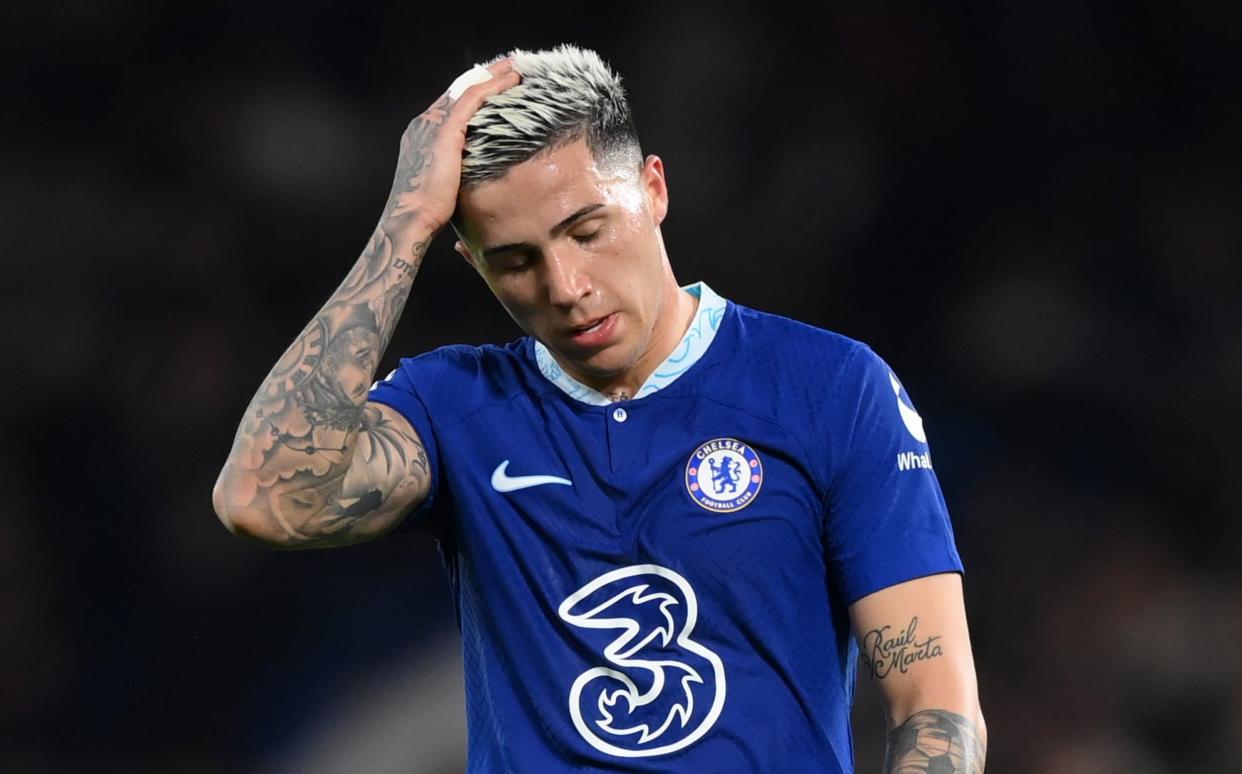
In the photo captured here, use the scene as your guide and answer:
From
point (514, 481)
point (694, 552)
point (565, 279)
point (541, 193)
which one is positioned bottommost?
point (694, 552)

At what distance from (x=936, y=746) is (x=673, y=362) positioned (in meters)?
0.60

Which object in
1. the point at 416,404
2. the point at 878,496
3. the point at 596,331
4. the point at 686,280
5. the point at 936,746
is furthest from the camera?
the point at 686,280

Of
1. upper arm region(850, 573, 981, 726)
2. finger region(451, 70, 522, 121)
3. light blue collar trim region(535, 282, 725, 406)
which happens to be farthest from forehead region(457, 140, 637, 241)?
upper arm region(850, 573, 981, 726)

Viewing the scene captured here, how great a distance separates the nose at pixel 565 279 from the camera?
5.93 ft

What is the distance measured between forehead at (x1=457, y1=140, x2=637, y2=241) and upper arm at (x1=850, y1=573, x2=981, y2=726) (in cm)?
61

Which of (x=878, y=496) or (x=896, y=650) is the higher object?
(x=878, y=496)

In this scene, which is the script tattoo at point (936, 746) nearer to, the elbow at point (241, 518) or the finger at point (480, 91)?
the elbow at point (241, 518)

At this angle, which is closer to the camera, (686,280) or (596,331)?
(596,331)

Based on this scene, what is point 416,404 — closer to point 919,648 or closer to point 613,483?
point 613,483

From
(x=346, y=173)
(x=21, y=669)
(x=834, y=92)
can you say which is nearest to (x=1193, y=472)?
(x=834, y=92)

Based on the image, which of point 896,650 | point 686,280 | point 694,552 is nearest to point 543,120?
point 694,552

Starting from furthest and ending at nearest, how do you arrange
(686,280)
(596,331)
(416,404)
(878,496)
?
(686,280)
(416,404)
(596,331)
(878,496)

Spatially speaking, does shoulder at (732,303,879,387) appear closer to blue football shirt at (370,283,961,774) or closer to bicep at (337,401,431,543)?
blue football shirt at (370,283,961,774)

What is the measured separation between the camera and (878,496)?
175cm
